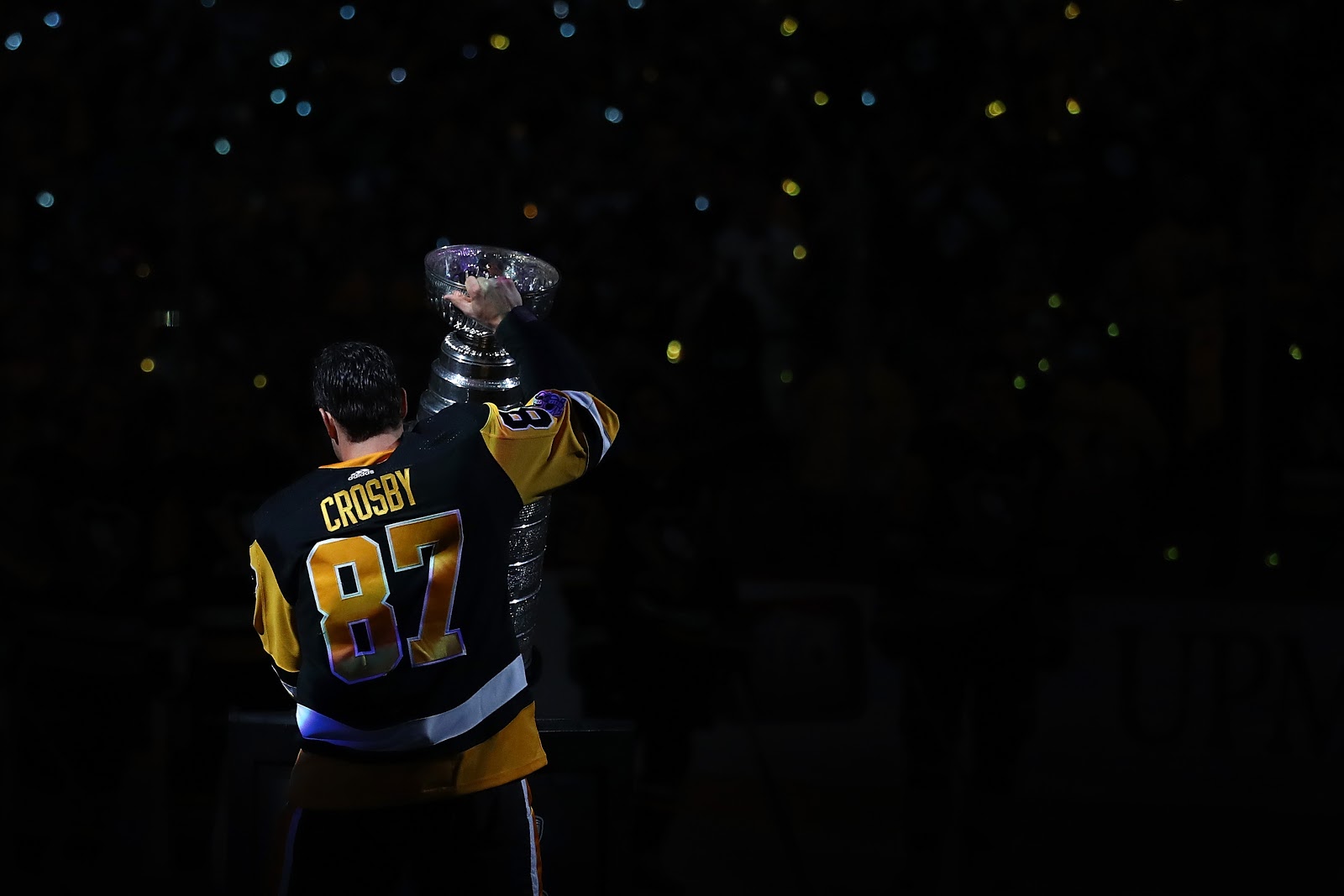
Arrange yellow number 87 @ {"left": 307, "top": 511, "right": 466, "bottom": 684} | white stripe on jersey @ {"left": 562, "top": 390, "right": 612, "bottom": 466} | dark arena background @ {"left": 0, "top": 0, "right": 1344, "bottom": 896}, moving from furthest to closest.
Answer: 1. dark arena background @ {"left": 0, "top": 0, "right": 1344, "bottom": 896}
2. white stripe on jersey @ {"left": 562, "top": 390, "right": 612, "bottom": 466}
3. yellow number 87 @ {"left": 307, "top": 511, "right": 466, "bottom": 684}

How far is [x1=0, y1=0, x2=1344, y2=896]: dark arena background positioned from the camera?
657 centimetres

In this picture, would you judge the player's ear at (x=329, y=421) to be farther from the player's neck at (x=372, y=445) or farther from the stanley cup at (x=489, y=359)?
the stanley cup at (x=489, y=359)

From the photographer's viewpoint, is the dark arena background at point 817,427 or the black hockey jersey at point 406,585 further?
the dark arena background at point 817,427

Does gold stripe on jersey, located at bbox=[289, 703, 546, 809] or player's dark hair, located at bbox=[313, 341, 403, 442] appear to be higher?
player's dark hair, located at bbox=[313, 341, 403, 442]

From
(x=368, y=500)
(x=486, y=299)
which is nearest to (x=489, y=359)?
(x=486, y=299)

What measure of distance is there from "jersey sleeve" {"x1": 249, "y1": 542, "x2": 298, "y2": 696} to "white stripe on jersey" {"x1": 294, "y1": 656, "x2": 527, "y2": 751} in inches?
3.6

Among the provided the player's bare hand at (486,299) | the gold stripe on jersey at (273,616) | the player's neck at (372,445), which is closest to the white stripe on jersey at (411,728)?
the gold stripe on jersey at (273,616)

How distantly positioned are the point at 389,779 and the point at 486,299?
972mm

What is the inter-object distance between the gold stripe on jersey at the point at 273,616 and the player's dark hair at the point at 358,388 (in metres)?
0.30

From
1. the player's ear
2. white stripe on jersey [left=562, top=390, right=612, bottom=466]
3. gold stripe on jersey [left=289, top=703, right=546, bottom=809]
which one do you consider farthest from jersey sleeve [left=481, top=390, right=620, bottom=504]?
gold stripe on jersey [left=289, top=703, right=546, bottom=809]

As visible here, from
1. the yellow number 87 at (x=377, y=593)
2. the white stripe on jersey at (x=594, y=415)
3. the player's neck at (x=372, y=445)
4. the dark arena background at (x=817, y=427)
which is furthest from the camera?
the dark arena background at (x=817, y=427)

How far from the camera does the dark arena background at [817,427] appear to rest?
21.6 feet

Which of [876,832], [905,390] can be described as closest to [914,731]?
[876,832]

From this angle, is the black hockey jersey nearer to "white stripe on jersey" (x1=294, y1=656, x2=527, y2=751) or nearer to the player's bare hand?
"white stripe on jersey" (x1=294, y1=656, x2=527, y2=751)
